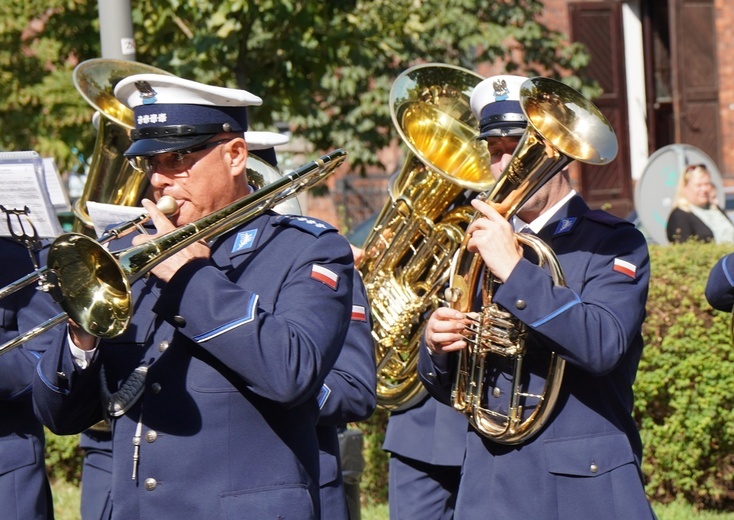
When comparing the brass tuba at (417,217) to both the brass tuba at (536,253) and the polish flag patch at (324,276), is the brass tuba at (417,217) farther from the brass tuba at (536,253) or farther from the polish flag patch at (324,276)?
the polish flag patch at (324,276)

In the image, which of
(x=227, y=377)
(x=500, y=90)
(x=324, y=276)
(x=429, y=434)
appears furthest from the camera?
(x=429, y=434)

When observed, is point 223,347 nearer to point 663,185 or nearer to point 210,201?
point 210,201

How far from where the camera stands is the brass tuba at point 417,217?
176 inches

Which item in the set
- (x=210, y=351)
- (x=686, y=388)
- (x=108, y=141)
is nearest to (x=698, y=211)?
(x=686, y=388)

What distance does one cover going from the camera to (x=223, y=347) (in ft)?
8.73

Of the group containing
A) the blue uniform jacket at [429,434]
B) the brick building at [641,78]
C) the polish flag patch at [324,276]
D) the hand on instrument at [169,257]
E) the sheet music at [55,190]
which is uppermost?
the hand on instrument at [169,257]

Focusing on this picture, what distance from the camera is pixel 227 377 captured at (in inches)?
110

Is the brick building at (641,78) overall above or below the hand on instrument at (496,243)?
below

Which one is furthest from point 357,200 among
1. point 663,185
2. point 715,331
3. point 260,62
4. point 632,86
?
point 715,331

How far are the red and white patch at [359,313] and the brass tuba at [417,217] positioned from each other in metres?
0.83

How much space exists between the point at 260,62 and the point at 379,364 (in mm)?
3043

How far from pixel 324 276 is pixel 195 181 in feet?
1.20

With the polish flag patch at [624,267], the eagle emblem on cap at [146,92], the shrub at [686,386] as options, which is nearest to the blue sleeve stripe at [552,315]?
the polish flag patch at [624,267]

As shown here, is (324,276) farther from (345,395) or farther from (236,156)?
(345,395)
